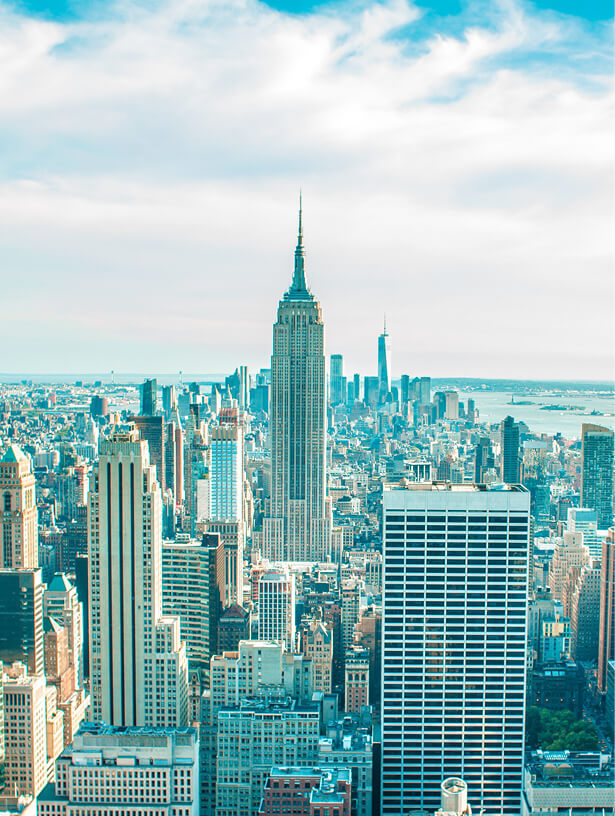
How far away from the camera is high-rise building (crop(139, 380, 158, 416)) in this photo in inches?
630

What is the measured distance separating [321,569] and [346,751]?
1065 cm

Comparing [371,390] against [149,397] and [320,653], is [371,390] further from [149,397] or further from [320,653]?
[320,653]

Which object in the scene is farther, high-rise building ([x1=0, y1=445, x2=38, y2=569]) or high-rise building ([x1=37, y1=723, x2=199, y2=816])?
high-rise building ([x1=0, y1=445, x2=38, y2=569])

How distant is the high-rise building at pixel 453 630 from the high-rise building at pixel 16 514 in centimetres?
623

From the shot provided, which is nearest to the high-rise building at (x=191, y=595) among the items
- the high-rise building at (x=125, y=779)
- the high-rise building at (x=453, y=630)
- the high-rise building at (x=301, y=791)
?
the high-rise building at (x=453, y=630)

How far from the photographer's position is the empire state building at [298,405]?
2400 cm

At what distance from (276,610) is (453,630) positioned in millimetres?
4773

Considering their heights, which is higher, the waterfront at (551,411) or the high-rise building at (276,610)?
the waterfront at (551,411)

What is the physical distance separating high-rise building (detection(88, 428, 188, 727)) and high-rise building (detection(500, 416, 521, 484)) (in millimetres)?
8766

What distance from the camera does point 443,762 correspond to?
349 inches

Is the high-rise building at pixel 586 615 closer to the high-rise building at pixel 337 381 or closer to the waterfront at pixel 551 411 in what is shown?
the waterfront at pixel 551 411

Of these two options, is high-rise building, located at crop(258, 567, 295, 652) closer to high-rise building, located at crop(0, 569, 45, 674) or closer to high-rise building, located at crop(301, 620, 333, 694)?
high-rise building, located at crop(301, 620, 333, 694)

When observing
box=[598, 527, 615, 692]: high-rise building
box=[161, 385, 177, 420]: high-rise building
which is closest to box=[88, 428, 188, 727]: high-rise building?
box=[598, 527, 615, 692]: high-rise building

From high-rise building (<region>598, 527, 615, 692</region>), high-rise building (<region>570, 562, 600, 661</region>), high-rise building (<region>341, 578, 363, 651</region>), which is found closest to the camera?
high-rise building (<region>598, 527, 615, 692</region>)
